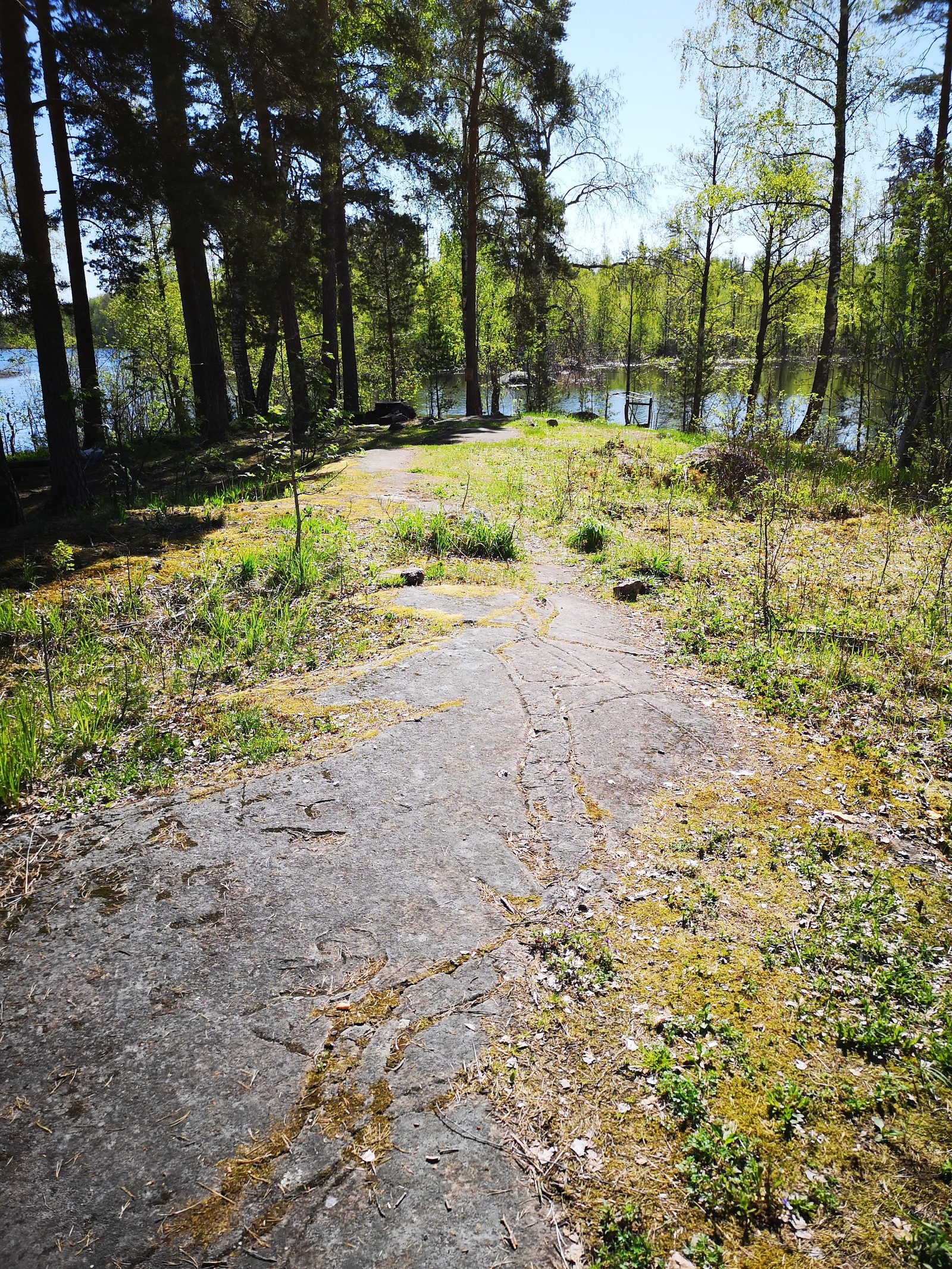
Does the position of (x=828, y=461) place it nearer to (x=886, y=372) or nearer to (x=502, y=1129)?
(x=886, y=372)

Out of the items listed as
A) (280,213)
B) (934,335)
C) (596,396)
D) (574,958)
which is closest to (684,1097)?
(574,958)

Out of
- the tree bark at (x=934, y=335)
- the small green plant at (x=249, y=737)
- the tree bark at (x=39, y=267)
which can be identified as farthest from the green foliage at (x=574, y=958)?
the tree bark at (x=934, y=335)

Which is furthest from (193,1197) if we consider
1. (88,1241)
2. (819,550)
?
(819,550)

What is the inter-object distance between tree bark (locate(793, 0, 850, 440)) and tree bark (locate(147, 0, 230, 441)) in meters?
11.3

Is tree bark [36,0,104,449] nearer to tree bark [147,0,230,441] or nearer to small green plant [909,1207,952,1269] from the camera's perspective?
tree bark [147,0,230,441]

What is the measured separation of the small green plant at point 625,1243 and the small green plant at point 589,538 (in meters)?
6.66

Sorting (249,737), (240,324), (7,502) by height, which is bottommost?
(249,737)

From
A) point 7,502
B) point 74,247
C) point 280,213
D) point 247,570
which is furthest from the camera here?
point 74,247

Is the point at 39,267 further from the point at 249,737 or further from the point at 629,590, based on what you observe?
the point at 629,590

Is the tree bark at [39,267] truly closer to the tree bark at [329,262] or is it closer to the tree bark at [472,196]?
the tree bark at [329,262]

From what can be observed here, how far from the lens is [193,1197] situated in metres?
1.88

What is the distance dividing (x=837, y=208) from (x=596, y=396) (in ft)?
116

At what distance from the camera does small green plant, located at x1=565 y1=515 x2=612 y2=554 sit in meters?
8.04

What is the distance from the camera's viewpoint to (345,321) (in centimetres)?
1970
